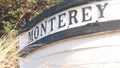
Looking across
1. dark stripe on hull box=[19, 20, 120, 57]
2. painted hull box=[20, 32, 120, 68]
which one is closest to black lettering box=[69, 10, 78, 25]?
dark stripe on hull box=[19, 20, 120, 57]

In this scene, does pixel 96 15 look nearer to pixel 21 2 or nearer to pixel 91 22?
pixel 91 22

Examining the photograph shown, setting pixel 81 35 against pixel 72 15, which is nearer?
pixel 81 35

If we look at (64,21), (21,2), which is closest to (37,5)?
(21,2)

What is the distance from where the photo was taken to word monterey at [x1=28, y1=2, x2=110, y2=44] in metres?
5.58

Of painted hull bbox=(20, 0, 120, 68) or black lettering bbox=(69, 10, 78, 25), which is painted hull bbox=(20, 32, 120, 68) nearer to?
painted hull bbox=(20, 0, 120, 68)

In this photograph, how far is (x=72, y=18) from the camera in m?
5.78

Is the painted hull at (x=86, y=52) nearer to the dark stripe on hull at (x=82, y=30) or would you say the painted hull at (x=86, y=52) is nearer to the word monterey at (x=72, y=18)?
the dark stripe on hull at (x=82, y=30)

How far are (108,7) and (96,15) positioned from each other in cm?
19

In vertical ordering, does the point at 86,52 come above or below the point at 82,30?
below

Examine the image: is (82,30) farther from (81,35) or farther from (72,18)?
(72,18)

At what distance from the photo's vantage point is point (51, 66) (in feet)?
19.4

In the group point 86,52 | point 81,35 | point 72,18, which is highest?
point 72,18

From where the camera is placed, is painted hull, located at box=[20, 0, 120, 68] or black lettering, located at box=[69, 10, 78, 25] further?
black lettering, located at box=[69, 10, 78, 25]

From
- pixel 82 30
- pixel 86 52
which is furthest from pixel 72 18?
pixel 86 52
